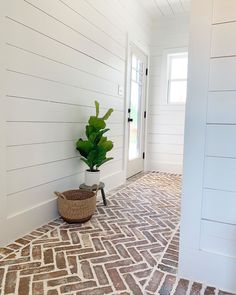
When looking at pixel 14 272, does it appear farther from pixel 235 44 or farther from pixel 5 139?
pixel 235 44

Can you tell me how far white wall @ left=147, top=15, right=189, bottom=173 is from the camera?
15.1ft

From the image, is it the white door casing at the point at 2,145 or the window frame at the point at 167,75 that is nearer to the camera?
the white door casing at the point at 2,145

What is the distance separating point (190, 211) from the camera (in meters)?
1.54

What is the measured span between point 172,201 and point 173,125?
2015mm

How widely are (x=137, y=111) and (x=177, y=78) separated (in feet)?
3.18

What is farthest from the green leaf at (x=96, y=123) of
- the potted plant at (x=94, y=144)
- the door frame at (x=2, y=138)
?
the door frame at (x=2, y=138)

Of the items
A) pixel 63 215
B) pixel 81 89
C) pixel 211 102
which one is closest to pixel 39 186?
pixel 63 215

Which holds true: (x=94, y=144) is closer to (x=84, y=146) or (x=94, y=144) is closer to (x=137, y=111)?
(x=84, y=146)

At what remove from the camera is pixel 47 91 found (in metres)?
2.27

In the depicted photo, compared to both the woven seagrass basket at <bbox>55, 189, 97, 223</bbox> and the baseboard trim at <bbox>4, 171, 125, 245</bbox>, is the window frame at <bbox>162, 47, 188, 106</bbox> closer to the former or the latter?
the woven seagrass basket at <bbox>55, 189, 97, 223</bbox>

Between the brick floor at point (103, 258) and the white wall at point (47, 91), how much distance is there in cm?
27

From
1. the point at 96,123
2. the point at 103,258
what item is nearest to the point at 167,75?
the point at 96,123

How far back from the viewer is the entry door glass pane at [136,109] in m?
4.26

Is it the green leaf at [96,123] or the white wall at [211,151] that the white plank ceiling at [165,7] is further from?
the white wall at [211,151]
